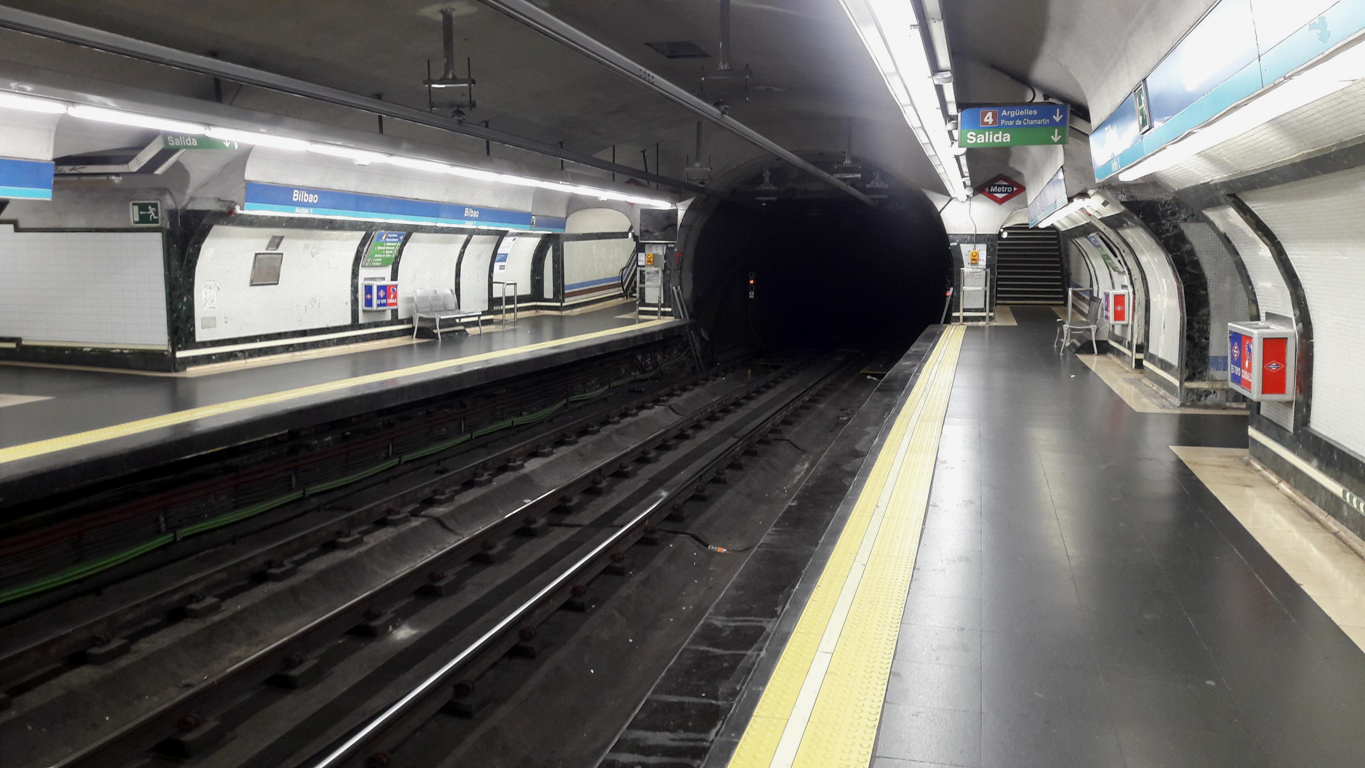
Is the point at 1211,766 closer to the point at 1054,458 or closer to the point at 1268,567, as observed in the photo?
the point at 1268,567

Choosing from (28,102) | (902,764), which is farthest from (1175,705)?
(28,102)

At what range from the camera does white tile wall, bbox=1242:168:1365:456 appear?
4.54m

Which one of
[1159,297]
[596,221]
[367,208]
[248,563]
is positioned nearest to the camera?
[248,563]

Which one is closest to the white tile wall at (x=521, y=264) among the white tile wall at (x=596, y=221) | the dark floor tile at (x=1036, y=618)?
the white tile wall at (x=596, y=221)

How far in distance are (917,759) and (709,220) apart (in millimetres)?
16545

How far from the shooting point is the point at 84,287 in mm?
10594

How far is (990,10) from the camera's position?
25.5 feet

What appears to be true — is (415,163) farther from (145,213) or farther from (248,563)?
(248,563)

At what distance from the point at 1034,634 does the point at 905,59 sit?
314 cm

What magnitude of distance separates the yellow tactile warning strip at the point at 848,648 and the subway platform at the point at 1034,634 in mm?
10

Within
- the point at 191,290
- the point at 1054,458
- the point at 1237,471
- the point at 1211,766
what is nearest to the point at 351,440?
the point at 191,290

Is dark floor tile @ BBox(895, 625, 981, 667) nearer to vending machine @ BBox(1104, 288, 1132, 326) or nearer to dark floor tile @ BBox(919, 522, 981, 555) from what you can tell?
dark floor tile @ BBox(919, 522, 981, 555)

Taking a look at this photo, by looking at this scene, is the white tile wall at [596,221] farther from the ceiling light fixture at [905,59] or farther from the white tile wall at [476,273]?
the ceiling light fixture at [905,59]

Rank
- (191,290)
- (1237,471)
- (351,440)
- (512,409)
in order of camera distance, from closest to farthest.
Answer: (1237,471), (351,440), (191,290), (512,409)
